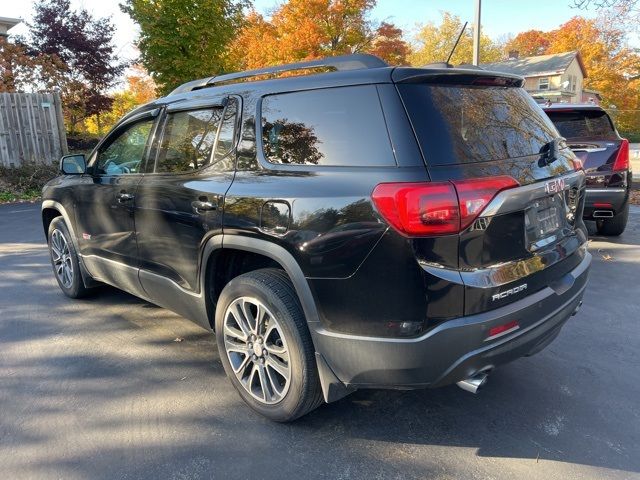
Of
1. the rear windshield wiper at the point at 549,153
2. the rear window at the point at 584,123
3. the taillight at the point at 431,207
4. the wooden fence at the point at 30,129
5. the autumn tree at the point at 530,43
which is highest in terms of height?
the autumn tree at the point at 530,43

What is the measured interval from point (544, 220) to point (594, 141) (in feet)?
15.3

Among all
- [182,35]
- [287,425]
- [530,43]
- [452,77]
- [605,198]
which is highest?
[530,43]

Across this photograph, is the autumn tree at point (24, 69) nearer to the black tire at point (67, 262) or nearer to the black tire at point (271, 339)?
the black tire at point (67, 262)

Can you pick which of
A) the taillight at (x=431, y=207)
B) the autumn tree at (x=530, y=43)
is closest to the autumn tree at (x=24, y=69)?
the taillight at (x=431, y=207)

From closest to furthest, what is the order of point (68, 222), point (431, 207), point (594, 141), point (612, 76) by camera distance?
point (431, 207)
point (68, 222)
point (594, 141)
point (612, 76)

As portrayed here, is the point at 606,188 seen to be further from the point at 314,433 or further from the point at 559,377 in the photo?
the point at 314,433

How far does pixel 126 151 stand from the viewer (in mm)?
4035

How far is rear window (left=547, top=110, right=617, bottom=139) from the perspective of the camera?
6512 mm

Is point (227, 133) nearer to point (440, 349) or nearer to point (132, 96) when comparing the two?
point (440, 349)

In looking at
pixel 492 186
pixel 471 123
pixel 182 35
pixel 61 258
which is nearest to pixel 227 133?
pixel 471 123

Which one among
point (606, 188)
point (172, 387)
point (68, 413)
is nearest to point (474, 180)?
point (172, 387)

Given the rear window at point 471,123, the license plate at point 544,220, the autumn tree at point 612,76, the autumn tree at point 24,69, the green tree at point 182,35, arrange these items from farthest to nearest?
the autumn tree at point 612,76 → the autumn tree at point 24,69 → the green tree at point 182,35 → the license plate at point 544,220 → the rear window at point 471,123

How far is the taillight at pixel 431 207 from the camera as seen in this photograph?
6.95 ft

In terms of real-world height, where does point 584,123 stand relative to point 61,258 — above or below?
above
